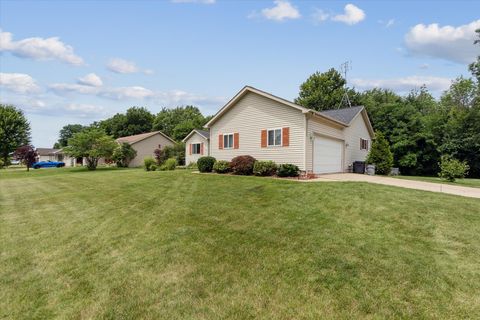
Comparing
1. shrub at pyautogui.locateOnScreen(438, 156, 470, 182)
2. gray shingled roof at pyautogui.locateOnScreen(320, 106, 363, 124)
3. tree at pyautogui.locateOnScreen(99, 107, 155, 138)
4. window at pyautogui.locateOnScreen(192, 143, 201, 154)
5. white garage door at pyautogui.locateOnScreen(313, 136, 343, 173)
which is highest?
tree at pyautogui.locateOnScreen(99, 107, 155, 138)

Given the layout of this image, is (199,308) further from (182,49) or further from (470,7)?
(470,7)

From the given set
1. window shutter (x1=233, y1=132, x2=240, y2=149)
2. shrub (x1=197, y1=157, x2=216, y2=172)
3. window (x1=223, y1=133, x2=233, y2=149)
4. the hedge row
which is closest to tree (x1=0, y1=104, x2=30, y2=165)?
shrub (x1=197, y1=157, x2=216, y2=172)

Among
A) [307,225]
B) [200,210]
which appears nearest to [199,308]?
[307,225]

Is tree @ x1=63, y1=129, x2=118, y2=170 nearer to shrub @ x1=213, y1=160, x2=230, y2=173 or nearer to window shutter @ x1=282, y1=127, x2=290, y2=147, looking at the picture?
shrub @ x1=213, y1=160, x2=230, y2=173

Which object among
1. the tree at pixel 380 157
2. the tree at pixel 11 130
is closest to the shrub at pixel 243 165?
the tree at pixel 380 157

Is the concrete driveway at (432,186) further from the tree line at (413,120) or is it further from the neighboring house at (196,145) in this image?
the neighboring house at (196,145)

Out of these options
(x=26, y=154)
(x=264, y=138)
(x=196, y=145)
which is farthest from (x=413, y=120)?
(x=26, y=154)

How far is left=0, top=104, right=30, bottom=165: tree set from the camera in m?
42.1

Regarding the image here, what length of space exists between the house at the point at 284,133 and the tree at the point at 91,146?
51.6 feet

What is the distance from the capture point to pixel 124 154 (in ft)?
109

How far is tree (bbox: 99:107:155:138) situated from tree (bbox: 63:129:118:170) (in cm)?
2492

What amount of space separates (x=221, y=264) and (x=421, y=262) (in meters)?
3.10

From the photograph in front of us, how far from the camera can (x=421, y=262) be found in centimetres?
435

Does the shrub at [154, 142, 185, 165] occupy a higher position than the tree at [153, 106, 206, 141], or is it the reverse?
the tree at [153, 106, 206, 141]
